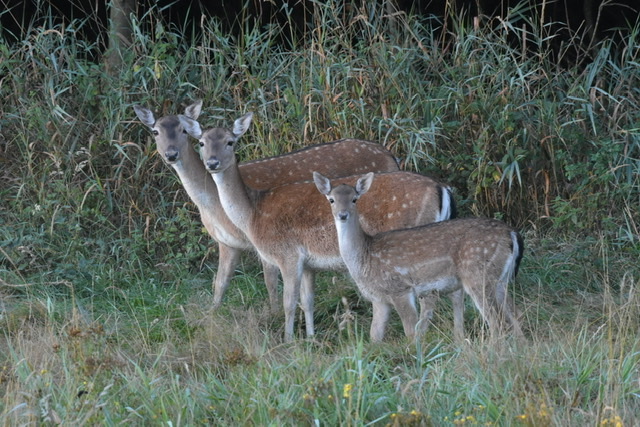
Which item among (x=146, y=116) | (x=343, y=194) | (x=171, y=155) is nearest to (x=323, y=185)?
(x=343, y=194)

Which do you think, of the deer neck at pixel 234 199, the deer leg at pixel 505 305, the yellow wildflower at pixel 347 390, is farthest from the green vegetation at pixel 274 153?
the yellow wildflower at pixel 347 390

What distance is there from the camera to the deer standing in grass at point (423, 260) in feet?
19.6

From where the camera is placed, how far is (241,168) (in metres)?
7.60

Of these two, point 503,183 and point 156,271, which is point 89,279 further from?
point 503,183

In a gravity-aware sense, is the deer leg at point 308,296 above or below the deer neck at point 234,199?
below

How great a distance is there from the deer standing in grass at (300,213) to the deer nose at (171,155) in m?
0.18

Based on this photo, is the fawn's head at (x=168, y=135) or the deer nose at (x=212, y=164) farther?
the fawn's head at (x=168, y=135)

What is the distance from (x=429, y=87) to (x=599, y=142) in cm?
134

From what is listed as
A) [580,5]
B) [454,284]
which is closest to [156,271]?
[454,284]

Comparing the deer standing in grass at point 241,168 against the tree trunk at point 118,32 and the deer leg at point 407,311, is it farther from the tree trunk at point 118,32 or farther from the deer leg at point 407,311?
the tree trunk at point 118,32

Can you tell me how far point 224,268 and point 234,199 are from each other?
0.57 metres

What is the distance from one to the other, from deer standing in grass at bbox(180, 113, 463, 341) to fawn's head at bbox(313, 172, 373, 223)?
0.38 m

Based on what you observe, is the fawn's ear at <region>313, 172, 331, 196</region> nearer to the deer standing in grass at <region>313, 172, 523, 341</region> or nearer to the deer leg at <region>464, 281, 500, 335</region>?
the deer standing in grass at <region>313, 172, 523, 341</region>

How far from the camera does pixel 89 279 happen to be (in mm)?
7543
